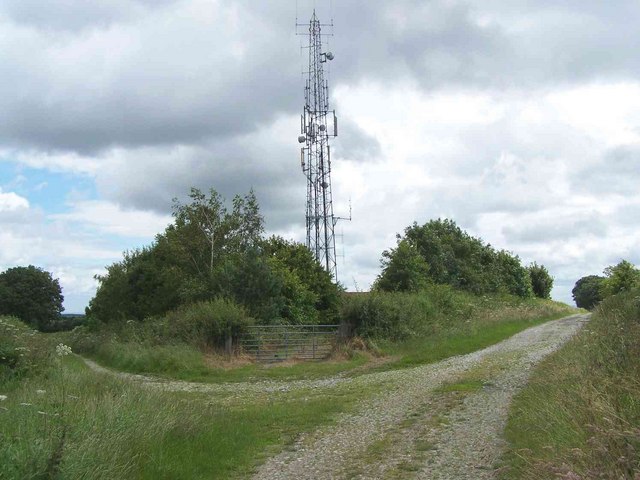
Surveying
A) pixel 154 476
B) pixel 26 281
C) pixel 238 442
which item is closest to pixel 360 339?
pixel 238 442

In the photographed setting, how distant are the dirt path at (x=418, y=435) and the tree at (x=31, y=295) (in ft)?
249

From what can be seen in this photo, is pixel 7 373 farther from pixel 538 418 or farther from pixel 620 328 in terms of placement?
pixel 620 328

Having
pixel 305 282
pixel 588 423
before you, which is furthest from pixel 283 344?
pixel 588 423

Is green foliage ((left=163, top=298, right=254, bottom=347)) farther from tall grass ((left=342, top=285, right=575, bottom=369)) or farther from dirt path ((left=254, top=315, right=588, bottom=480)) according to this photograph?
dirt path ((left=254, top=315, right=588, bottom=480))

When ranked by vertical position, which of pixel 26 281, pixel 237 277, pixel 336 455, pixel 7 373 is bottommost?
pixel 336 455

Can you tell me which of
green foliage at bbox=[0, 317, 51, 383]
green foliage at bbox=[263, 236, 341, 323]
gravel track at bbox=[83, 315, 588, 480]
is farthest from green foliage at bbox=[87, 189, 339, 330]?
green foliage at bbox=[0, 317, 51, 383]

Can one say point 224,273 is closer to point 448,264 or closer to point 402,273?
point 402,273

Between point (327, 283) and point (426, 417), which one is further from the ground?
point (327, 283)

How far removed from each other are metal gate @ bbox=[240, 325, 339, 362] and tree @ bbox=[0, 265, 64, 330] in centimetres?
6449

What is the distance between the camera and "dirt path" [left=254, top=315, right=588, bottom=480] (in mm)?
8875

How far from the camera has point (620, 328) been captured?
11664 mm

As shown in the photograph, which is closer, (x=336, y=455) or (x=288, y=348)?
(x=336, y=455)

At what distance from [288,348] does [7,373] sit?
13284mm

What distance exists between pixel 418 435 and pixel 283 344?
617 inches
